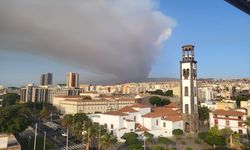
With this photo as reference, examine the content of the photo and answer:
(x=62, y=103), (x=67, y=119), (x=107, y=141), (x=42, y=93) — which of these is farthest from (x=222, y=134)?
(x=42, y=93)

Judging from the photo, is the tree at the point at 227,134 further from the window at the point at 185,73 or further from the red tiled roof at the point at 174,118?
the window at the point at 185,73

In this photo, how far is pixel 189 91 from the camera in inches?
2217

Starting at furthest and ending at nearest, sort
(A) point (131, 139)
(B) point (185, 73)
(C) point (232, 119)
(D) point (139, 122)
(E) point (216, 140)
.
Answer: (D) point (139, 122)
(B) point (185, 73)
(C) point (232, 119)
(A) point (131, 139)
(E) point (216, 140)

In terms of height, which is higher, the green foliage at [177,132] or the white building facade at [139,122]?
the white building facade at [139,122]

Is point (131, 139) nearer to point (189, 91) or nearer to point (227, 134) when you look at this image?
point (227, 134)

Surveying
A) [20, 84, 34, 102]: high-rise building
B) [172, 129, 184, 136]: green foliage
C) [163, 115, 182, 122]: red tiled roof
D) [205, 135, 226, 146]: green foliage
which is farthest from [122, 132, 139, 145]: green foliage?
[20, 84, 34, 102]: high-rise building

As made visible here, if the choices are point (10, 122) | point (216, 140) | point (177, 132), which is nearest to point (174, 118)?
point (177, 132)

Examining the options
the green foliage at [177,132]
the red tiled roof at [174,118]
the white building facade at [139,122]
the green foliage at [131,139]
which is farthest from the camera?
the red tiled roof at [174,118]

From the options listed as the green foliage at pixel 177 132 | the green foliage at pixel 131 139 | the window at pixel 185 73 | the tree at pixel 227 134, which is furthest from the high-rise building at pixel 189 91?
the green foliage at pixel 131 139

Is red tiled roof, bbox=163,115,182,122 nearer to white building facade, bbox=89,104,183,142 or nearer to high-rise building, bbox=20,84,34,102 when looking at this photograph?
white building facade, bbox=89,104,183,142

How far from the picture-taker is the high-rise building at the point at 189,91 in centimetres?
5584

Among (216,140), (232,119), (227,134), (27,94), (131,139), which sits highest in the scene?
(27,94)

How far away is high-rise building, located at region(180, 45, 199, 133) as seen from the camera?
183 ft

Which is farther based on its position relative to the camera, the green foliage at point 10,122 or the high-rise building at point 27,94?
the high-rise building at point 27,94
